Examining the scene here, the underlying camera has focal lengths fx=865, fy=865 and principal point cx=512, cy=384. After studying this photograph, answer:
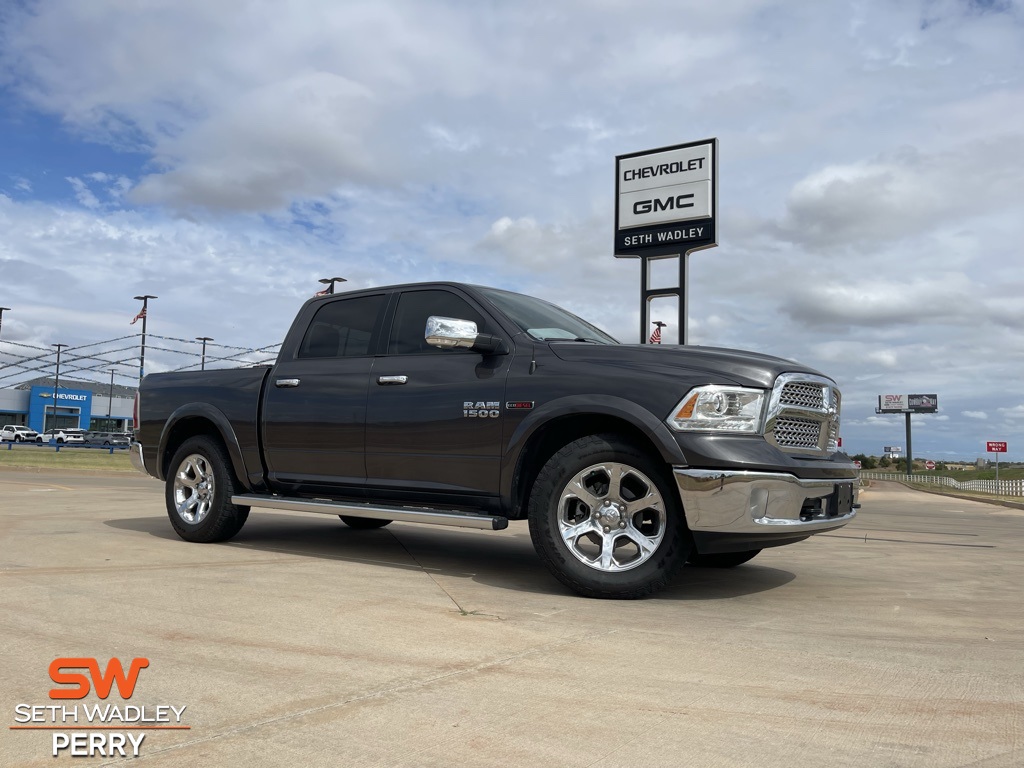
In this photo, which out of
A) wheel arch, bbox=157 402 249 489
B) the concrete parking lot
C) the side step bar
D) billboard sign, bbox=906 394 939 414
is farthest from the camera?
billboard sign, bbox=906 394 939 414

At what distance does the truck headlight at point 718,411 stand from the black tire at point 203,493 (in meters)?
3.85

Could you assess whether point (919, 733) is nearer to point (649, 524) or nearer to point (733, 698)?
point (733, 698)

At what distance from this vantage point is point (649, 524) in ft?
16.6

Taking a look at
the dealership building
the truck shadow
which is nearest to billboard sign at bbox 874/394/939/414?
the dealership building

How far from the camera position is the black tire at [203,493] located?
22.5 feet

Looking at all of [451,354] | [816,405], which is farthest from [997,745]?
[451,354]

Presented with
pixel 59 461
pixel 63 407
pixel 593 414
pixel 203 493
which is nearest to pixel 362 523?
pixel 203 493

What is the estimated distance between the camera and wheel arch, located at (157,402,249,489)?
6797 millimetres

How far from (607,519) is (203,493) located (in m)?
3.78

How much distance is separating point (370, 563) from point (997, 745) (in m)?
4.27

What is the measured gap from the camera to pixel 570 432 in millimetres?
5293

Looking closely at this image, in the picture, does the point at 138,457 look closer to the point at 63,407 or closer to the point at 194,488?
the point at 194,488

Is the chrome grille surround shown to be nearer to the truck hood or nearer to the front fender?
the truck hood

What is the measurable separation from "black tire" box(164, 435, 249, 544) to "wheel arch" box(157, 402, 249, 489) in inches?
3.7
